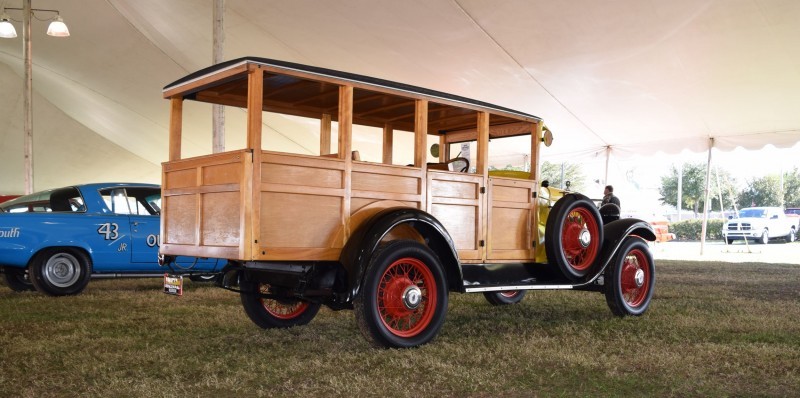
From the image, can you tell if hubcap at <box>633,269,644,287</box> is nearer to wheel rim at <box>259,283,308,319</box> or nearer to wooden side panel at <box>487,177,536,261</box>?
wooden side panel at <box>487,177,536,261</box>

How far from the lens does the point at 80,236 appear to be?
749 centimetres

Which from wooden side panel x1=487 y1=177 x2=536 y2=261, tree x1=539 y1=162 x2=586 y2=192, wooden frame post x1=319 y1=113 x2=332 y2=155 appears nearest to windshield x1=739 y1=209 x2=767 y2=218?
tree x1=539 y1=162 x2=586 y2=192

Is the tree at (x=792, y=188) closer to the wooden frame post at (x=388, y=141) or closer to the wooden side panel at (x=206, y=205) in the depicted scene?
the wooden frame post at (x=388, y=141)

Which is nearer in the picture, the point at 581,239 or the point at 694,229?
the point at 581,239

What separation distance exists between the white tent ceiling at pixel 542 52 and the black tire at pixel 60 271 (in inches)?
188

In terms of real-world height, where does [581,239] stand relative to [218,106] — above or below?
below

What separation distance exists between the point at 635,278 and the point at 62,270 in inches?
242

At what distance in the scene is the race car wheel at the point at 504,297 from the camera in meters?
6.92

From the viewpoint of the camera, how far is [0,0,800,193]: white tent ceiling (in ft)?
29.3

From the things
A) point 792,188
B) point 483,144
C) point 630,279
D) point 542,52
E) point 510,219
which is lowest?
point 630,279

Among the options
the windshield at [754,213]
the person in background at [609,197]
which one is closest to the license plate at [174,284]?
the person in background at [609,197]

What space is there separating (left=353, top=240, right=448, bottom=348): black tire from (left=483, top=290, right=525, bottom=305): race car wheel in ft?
7.31

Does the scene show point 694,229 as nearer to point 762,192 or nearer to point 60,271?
point 762,192

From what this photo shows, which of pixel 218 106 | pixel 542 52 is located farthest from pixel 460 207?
pixel 542 52
